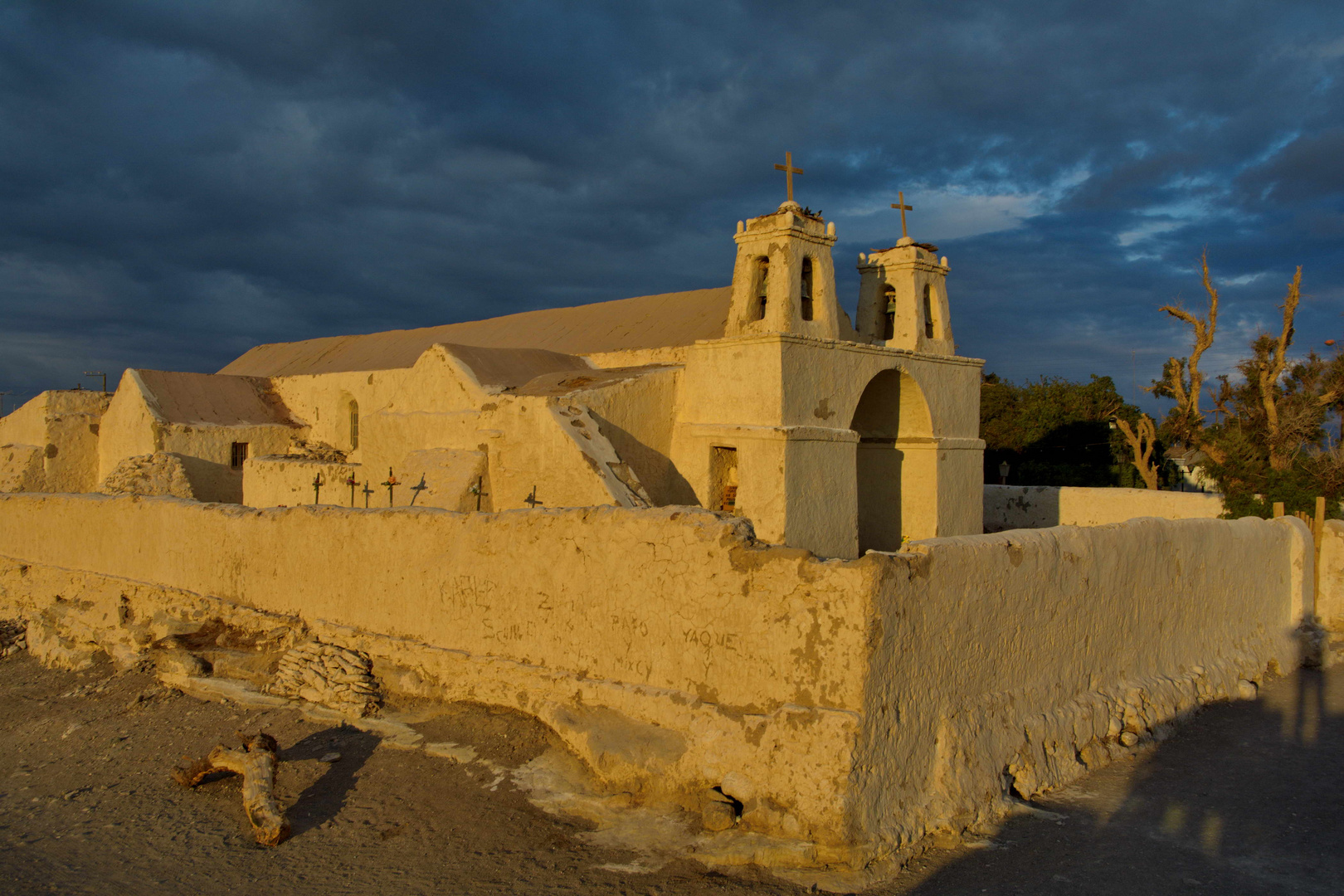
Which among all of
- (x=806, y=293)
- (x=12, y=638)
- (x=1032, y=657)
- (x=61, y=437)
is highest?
(x=806, y=293)

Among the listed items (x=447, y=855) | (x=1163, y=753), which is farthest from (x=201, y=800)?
(x=1163, y=753)

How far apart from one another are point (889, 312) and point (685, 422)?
527 cm

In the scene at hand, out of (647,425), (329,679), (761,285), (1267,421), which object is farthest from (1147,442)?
(329,679)

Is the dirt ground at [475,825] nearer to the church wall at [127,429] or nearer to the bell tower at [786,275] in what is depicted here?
the bell tower at [786,275]

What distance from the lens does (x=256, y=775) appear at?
614 cm

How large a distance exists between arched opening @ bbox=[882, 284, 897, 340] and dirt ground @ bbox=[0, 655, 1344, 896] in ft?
33.6

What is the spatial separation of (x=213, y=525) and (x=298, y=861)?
5.42 meters

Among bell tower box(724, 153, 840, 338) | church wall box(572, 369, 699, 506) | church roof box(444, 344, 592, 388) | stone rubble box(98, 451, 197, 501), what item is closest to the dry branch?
church wall box(572, 369, 699, 506)

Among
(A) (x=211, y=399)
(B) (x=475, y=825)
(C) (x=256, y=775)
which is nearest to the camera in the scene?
(B) (x=475, y=825)

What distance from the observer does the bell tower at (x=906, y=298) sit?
54.2 feet

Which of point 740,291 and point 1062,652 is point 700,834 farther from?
point 740,291

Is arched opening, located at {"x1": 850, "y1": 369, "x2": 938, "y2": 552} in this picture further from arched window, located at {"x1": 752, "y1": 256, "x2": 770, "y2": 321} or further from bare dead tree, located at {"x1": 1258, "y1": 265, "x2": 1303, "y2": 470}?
bare dead tree, located at {"x1": 1258, "y1": 265, "x2": 1303, "y2": 470}

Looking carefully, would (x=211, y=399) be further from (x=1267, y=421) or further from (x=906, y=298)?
(x=1267, y=421)

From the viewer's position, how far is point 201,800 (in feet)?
21.3
